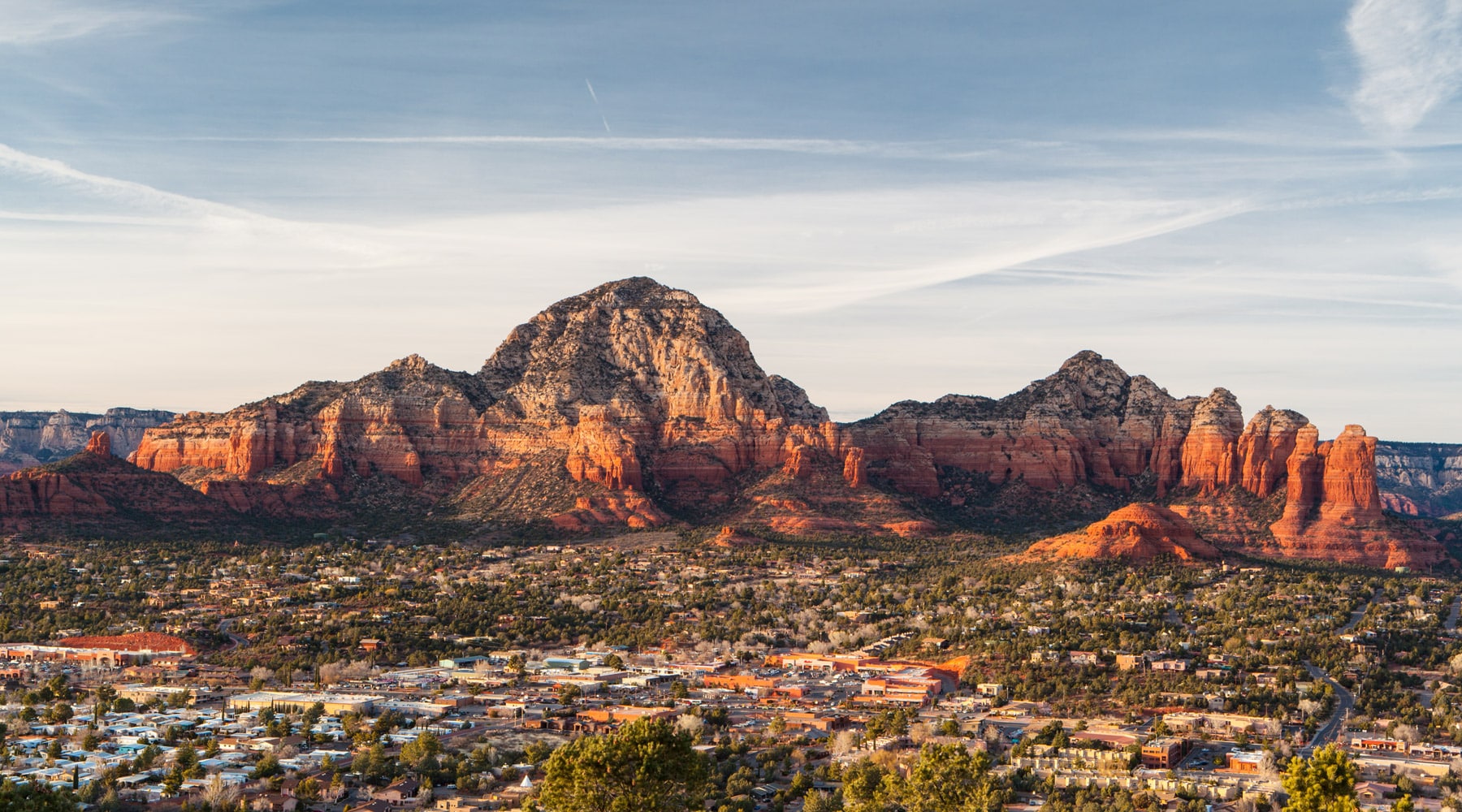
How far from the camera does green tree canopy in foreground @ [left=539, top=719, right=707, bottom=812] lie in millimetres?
65625

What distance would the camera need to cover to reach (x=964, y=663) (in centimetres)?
12525

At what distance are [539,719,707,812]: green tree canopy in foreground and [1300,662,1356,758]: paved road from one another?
40174mm

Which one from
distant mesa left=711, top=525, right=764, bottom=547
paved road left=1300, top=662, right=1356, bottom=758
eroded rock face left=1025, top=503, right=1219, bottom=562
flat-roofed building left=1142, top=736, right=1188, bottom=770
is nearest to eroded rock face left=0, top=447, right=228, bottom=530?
distant mesa left=711, top=525, right=764, bottom=547

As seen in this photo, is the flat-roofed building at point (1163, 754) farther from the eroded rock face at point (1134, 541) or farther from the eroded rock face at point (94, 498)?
the eroded rock face at point (94, 498)

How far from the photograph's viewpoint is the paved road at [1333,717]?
96306 mm

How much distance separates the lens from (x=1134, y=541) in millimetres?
159250

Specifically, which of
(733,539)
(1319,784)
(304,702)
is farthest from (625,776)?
Result: (733,539)

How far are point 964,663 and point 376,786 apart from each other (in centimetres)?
5283

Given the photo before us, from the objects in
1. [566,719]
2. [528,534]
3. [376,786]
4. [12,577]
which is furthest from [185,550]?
[376,786]

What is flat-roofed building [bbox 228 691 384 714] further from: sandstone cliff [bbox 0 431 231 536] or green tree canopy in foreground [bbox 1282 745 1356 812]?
sandstone cliff [bbox 0 431 231 536]

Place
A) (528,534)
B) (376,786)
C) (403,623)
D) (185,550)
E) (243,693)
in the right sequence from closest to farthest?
(376,786) → (243,693) → (403,623) → (185,550) → (528,534)

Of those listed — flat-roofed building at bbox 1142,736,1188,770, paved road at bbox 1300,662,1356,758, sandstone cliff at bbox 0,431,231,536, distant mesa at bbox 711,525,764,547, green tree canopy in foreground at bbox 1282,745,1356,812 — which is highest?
sandstone cliff at bbox 0,431,231,536

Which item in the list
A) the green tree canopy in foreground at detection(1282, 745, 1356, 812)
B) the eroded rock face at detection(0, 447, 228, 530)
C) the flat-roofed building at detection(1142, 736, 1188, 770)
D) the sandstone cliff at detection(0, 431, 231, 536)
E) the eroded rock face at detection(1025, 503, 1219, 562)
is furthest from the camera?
the eroded rock face at detection(0, 447, 228, 530)

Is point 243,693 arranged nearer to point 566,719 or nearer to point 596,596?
point 566,719
